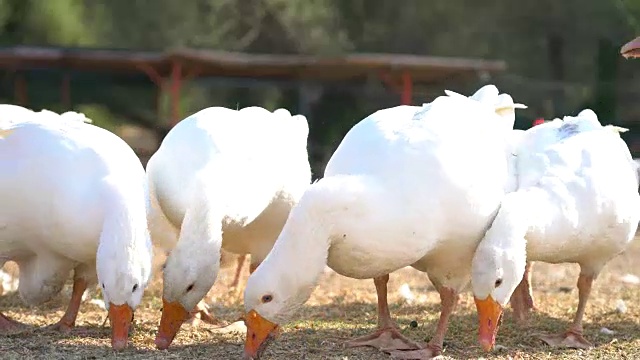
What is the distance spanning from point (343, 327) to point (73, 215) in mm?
1905

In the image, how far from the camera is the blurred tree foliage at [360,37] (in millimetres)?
18438

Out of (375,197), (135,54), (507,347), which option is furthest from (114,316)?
(135,54)

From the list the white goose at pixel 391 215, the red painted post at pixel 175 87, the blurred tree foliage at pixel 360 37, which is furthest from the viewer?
the blurred tree foliage at pixel 360 37

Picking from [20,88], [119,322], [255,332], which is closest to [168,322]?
[119,322]

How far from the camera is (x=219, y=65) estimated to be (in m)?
14.7

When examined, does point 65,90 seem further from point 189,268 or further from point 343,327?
point 189,268

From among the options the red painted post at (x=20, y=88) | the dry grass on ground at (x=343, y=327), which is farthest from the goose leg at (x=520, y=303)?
the red painted post at (x=20, y=88)

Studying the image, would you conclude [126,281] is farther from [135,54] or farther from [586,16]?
[586,16]

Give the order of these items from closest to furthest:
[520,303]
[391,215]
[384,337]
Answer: [391,215], [384,337], [520,303]

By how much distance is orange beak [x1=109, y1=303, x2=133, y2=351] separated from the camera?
4801 mm

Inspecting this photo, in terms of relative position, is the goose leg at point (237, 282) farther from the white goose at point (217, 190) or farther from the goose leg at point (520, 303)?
the goose leg at point (520, 303)

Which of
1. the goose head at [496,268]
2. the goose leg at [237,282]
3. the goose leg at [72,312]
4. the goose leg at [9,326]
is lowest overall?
the goose leg at [237,282]

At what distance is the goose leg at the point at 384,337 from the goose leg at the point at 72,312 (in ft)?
5.52

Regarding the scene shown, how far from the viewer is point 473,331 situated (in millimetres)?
5711
